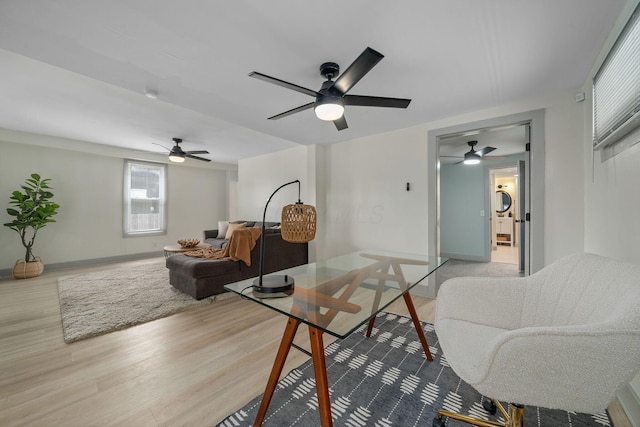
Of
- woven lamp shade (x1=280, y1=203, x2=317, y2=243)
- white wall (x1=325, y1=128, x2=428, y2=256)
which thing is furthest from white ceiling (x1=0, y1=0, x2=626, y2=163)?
woven lamp shade (x1=280, y1=203, x2=317, y2=243)

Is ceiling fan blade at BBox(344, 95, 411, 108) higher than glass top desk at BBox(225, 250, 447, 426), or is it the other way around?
ceiling fan blade at BBox(344, 95, 411, 108)

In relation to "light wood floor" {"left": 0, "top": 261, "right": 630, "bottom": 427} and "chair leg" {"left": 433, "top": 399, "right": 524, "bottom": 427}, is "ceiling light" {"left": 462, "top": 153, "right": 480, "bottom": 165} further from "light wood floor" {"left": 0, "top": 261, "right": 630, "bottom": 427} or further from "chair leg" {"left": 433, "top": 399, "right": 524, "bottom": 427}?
"chair leg" {"left": 433, "top": 399, "right": 524, "bottom": 427}

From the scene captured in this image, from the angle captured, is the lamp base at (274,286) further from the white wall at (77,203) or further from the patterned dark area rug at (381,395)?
the white wall at (77,203)

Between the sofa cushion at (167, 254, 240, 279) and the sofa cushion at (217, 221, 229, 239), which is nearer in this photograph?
the sofa cushion at (167, 254, 240, 279)

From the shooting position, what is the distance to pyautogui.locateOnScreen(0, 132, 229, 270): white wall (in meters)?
4.20

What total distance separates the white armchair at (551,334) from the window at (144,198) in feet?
21.0

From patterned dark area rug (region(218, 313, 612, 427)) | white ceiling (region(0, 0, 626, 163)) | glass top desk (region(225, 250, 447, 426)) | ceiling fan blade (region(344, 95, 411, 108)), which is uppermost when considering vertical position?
white ceiling (region(0, 0, 626, 163))

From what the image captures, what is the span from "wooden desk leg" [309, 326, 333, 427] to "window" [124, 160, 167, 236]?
6.08 meters

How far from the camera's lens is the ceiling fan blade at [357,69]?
1.41m

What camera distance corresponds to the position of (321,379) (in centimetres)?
104

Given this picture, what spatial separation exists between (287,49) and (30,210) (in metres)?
5.08

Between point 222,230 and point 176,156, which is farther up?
point 176,156

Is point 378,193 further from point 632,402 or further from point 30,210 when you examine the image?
point 30,210

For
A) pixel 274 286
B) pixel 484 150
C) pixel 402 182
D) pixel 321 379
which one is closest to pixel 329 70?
pixel 274 286
